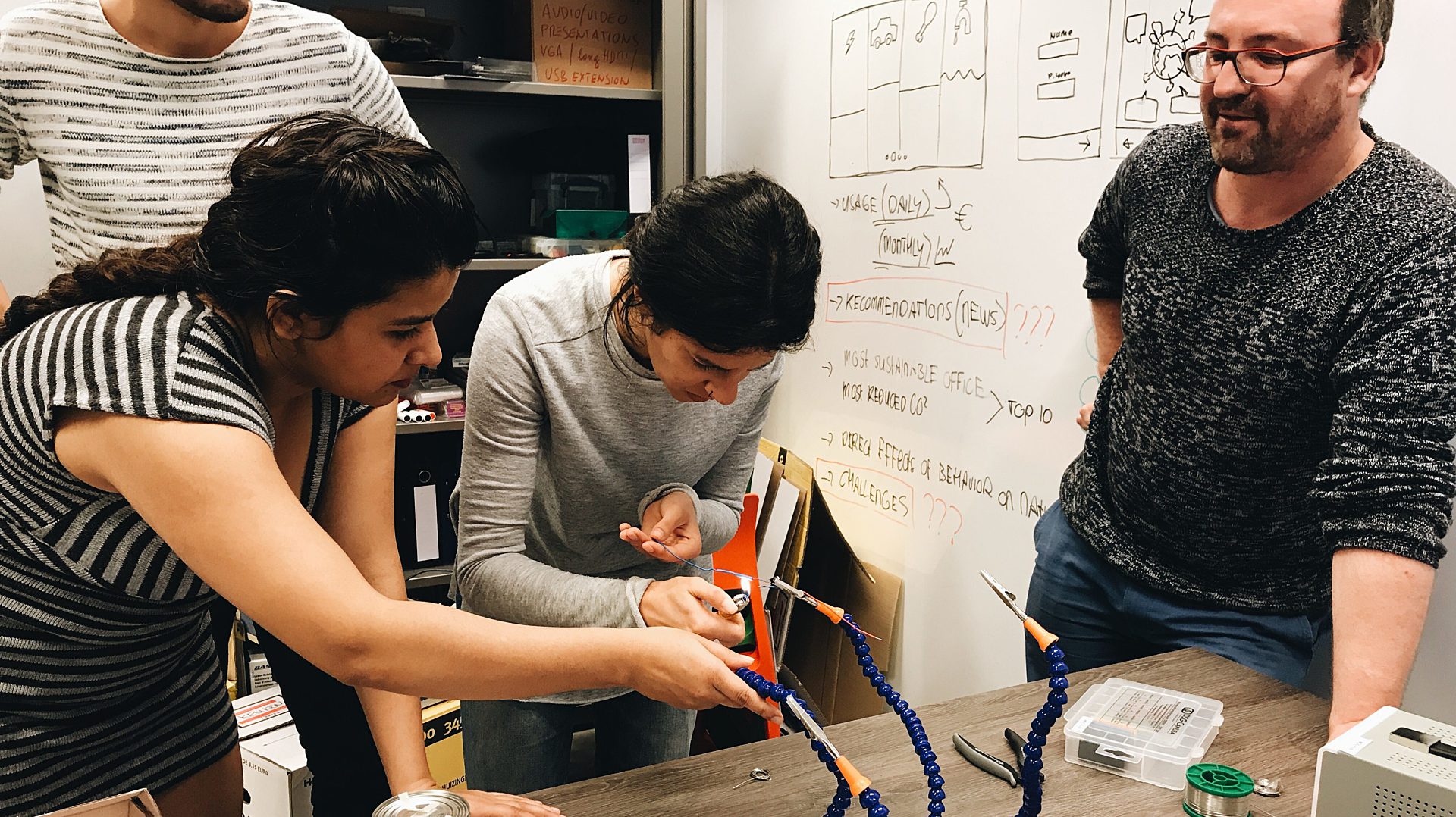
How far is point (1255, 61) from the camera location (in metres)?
1.29

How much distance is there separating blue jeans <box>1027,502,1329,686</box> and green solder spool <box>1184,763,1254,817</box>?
41cm

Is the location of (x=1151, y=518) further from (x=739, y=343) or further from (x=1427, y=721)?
(x=739, y=343)

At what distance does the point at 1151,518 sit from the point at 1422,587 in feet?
1.28

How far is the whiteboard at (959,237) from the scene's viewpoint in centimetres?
179

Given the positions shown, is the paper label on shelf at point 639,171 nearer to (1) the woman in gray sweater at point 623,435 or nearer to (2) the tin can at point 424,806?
(1) the woman in gray sweater at point 623,435

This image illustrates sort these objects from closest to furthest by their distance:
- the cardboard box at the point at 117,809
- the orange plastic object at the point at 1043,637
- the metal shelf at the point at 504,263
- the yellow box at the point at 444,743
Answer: the cardboard box at the point at 117,809 → the orange plastic object at the point at 1043,637 → the yellow box at the point at 444,743 → the metal shelf at the point at 504,263

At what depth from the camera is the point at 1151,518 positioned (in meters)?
1.53

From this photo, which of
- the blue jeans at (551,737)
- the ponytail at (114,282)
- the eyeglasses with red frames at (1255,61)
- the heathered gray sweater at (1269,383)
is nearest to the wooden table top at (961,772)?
the heathered gray sweater at (1269,383)

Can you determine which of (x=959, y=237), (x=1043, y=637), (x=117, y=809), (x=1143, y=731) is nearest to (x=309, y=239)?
(x=117, y=809)

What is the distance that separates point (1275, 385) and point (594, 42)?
215cm

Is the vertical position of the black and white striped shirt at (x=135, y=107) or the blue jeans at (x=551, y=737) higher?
the black and white striped shirt at (x=135, y=107)

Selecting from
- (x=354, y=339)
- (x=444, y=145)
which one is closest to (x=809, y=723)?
(x=354, y=339)

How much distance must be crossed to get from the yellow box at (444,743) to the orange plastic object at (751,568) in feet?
2.36

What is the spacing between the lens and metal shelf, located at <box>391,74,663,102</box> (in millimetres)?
2623
